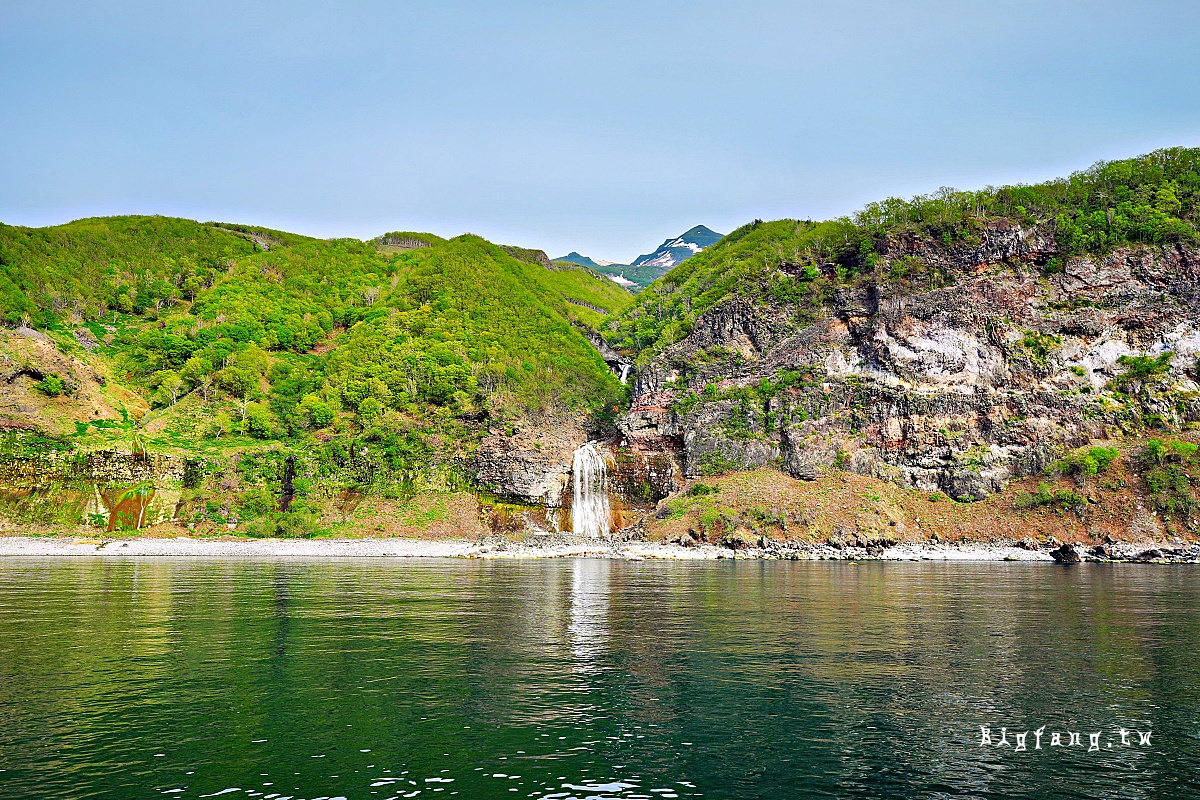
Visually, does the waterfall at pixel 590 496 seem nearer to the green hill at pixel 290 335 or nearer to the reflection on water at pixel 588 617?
the green hill at pixel 290 335

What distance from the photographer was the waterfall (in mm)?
114938

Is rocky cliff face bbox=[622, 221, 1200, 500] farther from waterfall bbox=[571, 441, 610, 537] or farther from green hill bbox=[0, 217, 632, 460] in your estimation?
green hill bbox=[0, 217, 632, 460]

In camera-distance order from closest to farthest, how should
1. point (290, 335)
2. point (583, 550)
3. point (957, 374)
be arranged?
point (583, 550) < point (957, 374) < point (290, 335)

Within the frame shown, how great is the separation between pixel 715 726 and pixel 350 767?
8708 millimetres

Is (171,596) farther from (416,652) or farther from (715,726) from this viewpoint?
(715,726)

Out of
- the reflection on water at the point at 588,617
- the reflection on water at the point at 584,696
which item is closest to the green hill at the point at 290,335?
the reflection on water at the point at 588,617

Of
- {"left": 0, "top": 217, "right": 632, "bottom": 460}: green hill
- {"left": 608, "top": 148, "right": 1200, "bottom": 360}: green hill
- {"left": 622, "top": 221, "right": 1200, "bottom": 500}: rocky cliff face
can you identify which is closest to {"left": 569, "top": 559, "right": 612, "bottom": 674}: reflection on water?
{"left": 622, "top": 221, "right": 1200, "bottom": 500}: rocky cliff face

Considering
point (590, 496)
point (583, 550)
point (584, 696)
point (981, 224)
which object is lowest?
point (583, 550)

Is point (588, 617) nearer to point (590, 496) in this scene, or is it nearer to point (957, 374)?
point (590, 496)

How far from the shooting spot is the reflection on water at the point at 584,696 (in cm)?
1528

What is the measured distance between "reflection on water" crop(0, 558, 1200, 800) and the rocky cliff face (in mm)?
66244

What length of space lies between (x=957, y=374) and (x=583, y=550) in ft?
204

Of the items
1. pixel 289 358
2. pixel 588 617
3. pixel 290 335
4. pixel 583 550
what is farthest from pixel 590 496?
pixel 290 335

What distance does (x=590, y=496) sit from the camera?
4614 inches
